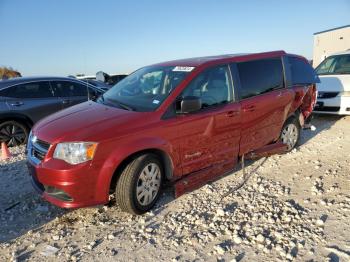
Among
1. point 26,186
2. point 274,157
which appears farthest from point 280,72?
point 26,186

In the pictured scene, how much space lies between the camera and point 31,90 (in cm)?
768

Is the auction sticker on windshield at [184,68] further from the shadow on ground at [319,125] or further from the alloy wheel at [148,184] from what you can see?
the shadow on ground at [319,125]

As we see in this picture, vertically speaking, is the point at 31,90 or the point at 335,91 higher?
the point at 31,90

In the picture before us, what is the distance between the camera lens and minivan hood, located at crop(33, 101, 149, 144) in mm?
3707

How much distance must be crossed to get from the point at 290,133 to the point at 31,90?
5.54 meters

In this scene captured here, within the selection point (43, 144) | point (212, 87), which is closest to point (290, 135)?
point (212, 87)

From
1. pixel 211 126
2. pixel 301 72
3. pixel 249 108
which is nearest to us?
pixel 211 126

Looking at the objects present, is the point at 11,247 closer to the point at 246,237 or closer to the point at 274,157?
the point at 246,237

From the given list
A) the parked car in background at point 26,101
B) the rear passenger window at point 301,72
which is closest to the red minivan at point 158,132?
the rear passenger window at point 301,72

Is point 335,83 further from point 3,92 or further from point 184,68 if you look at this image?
point 3,92

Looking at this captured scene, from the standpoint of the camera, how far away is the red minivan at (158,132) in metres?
3.69

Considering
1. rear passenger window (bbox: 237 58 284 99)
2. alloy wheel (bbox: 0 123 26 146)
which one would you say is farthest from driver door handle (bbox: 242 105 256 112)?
alloy wheel (bbox: 0 123 26 146)

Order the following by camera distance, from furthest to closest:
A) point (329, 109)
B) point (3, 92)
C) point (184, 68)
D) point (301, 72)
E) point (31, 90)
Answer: point (329, 109)
point (31, 90)
point (3, 92)
point (301, 72)
point (184, 68)

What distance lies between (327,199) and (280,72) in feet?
7.93
